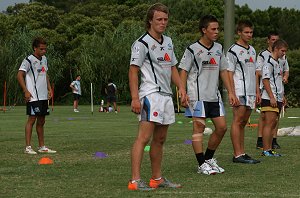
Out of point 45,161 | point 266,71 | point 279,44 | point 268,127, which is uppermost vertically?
point 279,44

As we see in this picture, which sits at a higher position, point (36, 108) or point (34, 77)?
point (34, 77)

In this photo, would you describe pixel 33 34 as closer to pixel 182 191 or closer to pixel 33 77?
pixel 33 77

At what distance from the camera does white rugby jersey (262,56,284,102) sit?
12531 millimetres

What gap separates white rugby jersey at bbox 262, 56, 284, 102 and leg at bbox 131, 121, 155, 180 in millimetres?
4578

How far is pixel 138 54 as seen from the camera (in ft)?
27.3

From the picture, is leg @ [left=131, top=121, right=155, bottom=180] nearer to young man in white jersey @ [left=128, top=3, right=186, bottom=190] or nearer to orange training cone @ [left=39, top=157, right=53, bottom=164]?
young man in white jersey @ [left=128, top=3, right=186, bottom=190]

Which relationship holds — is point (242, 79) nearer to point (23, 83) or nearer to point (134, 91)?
point (134, 91)

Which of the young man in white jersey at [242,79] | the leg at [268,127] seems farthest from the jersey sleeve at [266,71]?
the young man in white jersey at [242,79]

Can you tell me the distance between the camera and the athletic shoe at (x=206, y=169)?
968 centimetres

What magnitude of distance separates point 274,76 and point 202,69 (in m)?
3.17

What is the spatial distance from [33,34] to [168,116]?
165 feet

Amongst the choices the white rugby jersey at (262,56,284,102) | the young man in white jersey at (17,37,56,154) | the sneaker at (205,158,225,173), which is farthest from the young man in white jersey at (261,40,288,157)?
the young man in white jersey at (17,37,56,154)

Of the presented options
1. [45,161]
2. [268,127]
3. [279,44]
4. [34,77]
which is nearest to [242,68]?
[268,127]

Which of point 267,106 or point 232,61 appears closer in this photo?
point 232,61
